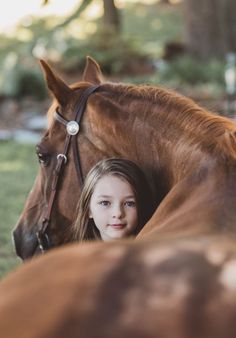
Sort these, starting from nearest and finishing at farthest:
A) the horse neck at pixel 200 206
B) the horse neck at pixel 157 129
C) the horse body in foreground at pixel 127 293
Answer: the horse body in foreground at pixel 127 293 → the horse neck at pixel 200 206 → the horse neck at pixel 157 129

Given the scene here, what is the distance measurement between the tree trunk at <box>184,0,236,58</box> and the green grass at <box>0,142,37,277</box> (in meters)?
5.43

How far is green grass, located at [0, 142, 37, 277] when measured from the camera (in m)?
6.28

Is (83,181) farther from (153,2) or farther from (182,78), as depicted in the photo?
(153,2)

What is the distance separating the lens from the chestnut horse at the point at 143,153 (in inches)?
99.4

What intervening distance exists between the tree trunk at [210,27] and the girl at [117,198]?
12045 mm

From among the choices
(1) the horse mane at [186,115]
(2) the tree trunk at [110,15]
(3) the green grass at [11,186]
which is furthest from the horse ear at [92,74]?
(2) the tree trunk at [110,15]

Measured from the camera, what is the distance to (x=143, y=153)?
309cm

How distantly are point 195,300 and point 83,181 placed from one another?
172 centimetres

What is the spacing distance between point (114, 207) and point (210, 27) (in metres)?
12.2

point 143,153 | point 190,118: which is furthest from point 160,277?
point 143,153

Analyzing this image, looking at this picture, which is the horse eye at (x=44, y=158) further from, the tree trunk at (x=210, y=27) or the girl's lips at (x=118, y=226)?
the tree trunk at (x=210, y=27)

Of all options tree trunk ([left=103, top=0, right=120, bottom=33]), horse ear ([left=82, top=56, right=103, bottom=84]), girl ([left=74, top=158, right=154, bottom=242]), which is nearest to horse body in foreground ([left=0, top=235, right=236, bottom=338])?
girl ([left=74, top=158, right=154, bottom=242])

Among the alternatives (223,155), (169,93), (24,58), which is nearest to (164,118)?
(169,93)

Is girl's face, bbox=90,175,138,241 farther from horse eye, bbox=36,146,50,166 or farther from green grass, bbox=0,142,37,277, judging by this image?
green grass, bbox=0,142,37,277
